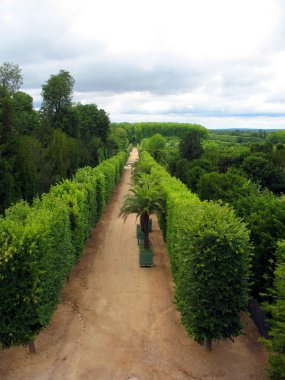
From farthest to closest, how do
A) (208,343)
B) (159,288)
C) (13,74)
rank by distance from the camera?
1. (13,74)
2. (159,288)
3. (208,343)

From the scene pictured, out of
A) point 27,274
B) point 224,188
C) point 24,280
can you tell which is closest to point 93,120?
point 224,188

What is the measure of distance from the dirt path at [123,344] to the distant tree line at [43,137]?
12.2m

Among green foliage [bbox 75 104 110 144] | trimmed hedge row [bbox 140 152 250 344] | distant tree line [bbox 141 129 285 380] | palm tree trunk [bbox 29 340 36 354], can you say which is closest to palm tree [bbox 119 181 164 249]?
distant tree line [bbox 141 129 285 380]

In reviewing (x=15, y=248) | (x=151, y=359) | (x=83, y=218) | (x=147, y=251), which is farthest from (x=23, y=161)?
(x=151, y=359)

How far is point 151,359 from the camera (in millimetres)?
12922

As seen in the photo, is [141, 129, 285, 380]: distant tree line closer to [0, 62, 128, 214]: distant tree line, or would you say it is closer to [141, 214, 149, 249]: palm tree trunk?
[141, 214, 149, 249]: palm tree trunk

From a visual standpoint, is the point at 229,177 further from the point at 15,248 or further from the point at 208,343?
the point at 15,248

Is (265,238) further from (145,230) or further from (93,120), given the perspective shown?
(93,120)

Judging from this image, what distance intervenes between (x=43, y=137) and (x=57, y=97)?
1065cm

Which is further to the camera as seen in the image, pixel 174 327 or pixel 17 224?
pixel 174 327

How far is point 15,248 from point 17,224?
1.40 meters

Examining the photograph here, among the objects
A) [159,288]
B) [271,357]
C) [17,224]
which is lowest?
[159,288]

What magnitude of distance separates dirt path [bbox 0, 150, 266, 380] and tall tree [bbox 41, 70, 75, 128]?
137 feet

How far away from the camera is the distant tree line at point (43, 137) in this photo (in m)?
29.7
